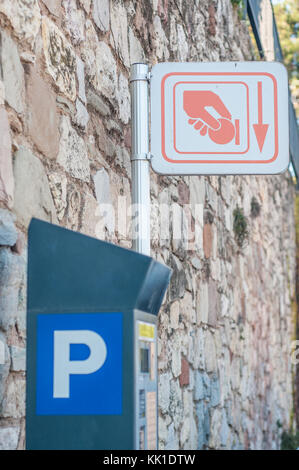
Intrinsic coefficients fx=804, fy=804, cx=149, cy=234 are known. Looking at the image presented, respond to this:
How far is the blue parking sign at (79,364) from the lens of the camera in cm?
136

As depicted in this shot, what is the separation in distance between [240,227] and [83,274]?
413cm

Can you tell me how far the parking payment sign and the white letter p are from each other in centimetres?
93

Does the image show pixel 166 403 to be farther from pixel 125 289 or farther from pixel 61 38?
pixel 125 289

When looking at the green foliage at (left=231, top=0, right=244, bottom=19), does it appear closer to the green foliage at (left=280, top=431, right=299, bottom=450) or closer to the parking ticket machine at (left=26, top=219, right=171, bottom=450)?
the green foliage at (left=280, top=431, right=299, bottom=450)

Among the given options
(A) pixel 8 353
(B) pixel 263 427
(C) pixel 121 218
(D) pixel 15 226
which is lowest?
(B) pixel 263 427

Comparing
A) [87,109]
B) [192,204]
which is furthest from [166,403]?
[87,109]

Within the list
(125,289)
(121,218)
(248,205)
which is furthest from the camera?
(248,205)

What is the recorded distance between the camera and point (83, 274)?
1.39 metres

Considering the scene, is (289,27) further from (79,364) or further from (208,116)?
(79,364)

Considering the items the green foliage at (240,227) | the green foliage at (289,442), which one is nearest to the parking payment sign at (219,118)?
the green foliage at (240,227)

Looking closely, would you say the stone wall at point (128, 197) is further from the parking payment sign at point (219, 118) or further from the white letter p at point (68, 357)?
the white letter p at point (68, 357)

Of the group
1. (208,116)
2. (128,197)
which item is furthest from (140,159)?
(128,197)

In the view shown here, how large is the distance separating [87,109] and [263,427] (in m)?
4.54

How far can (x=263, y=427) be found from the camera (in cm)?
648
